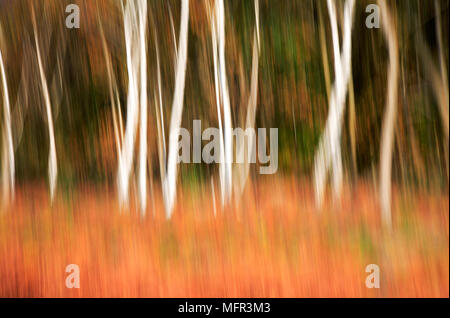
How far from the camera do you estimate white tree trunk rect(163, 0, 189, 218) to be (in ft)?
11.5

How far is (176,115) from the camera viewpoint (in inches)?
142

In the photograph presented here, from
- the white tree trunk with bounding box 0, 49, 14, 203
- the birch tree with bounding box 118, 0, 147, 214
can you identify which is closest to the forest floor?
the white tree trunk with bounding box 0, 49, 14, 203

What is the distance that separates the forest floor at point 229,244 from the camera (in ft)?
9.52

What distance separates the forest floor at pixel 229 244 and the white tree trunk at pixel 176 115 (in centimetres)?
8

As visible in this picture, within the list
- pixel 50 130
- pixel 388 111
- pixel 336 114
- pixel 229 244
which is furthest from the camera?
pixel 50 130

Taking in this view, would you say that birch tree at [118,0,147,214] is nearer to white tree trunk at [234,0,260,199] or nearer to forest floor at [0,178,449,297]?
forest floor at [0,178,449,297]

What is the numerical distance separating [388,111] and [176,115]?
1.72 m

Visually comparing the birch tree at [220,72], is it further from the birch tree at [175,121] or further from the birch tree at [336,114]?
the birch tree at [336,114]

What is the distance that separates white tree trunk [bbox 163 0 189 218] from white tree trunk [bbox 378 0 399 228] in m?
1.63

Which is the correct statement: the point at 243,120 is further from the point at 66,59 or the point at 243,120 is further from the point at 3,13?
the point at 3,13

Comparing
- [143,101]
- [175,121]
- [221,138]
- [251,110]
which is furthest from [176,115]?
[251,110]

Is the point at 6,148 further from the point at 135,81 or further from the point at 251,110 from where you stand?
the point at 251,110

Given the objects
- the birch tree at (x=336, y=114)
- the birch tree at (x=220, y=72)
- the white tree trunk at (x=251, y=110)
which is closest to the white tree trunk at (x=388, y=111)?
the birch tree at (x=336, y=114)

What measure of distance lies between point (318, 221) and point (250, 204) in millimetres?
544
